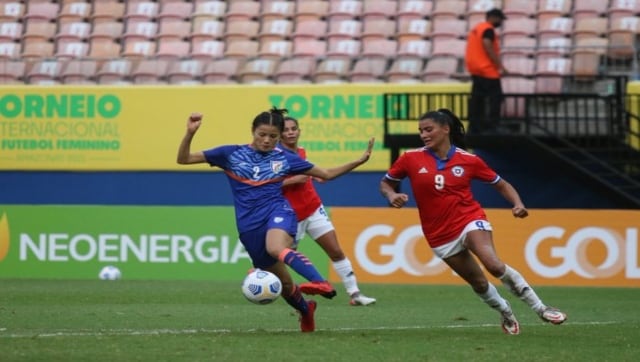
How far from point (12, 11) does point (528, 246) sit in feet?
40.6

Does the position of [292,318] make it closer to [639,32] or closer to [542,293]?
[542,293]

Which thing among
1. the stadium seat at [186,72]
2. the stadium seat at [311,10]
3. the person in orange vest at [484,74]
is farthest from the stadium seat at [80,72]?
the person in orange vest at [484,74]

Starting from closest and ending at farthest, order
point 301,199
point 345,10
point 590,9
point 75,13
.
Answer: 1. point 301,199
2. point 590,9
3. point 345,10
4. point 75,13

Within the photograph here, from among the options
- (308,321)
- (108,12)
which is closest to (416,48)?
(108,12)

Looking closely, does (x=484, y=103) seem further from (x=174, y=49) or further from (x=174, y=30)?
(x=174, y=30)

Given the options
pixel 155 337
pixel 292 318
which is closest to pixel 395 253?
pixel 292 318

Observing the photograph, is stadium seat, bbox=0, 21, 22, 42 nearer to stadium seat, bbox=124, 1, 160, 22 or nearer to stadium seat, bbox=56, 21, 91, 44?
stadium seat, bbox=56, 21, 91, 44

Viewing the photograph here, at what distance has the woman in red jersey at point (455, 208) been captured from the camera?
38.2ft

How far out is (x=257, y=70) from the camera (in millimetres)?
25031

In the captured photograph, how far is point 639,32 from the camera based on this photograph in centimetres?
2338

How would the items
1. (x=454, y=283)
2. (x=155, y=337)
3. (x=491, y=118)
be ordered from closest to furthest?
(x=155, y=337) → (x=454, y=283) → (x=491, y=118)

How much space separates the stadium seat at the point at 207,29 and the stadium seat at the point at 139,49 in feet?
2.64

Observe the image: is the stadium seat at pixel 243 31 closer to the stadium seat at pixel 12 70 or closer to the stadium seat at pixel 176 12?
the stadium seat at pixel 176 12

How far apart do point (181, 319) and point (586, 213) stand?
889 centimetres
